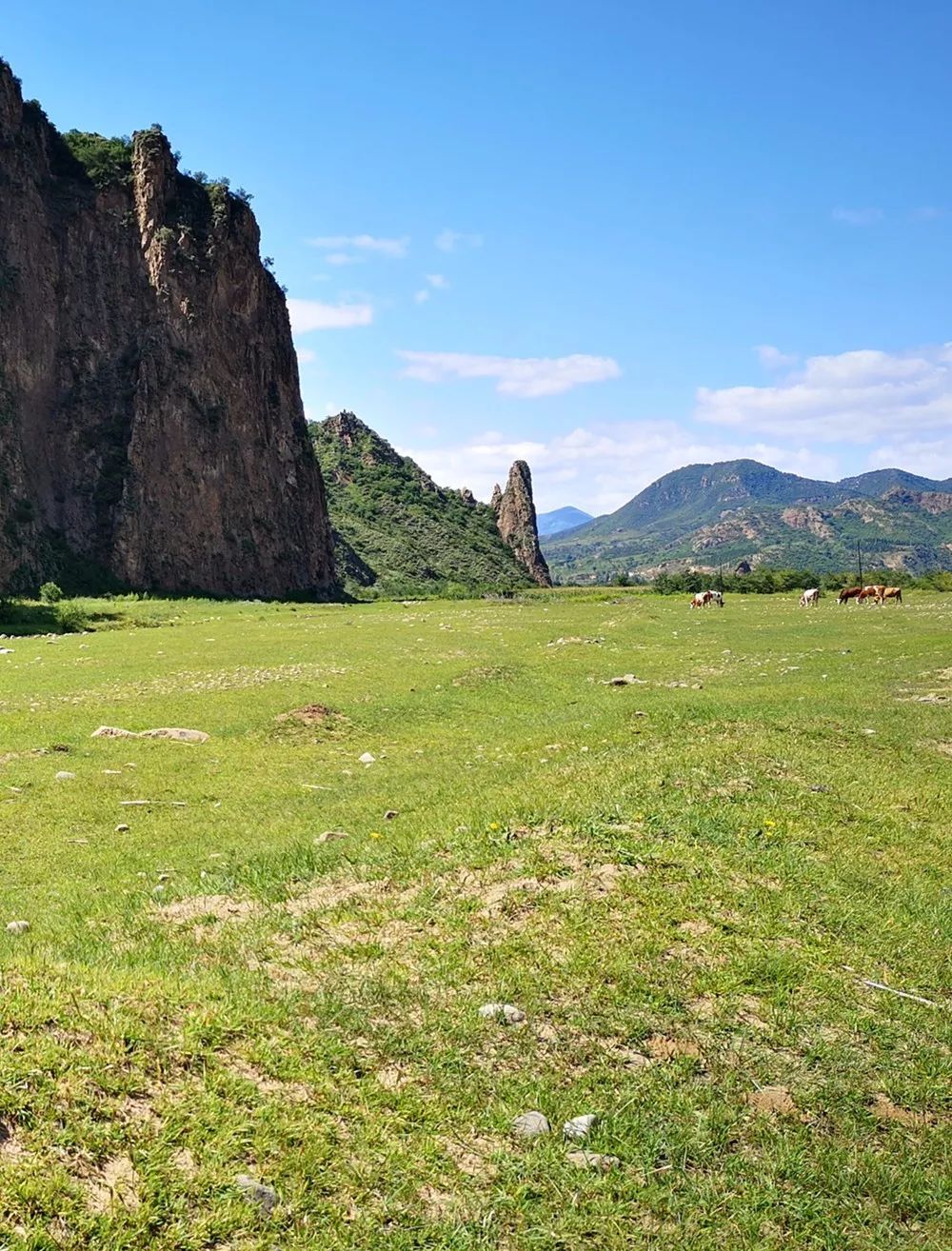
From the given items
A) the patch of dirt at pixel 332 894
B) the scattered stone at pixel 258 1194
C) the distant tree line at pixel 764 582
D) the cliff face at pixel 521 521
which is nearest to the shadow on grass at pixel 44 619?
the patch of dirt at pixel 332 894

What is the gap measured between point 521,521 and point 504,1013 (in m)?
168

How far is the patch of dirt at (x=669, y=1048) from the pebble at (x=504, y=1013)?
1.03 metres

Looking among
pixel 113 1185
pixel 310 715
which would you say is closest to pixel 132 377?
pixel 310 715

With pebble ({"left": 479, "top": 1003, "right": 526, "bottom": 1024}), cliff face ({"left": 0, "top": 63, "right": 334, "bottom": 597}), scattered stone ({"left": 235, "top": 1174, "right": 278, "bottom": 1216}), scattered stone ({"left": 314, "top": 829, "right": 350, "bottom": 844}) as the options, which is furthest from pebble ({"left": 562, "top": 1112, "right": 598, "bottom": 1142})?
cliff face ({"left": 0, "top": 63, "right": 334, "bottom": 597})

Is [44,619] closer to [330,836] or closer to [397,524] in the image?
[330,836]

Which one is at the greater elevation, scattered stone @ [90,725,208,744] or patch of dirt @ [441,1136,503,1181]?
scattered stone @ [90,725,208,744]

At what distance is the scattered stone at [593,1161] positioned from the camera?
5.20 meters

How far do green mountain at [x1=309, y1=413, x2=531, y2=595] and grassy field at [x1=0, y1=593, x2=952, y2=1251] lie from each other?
107 metres

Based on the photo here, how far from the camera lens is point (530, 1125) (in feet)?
18.0

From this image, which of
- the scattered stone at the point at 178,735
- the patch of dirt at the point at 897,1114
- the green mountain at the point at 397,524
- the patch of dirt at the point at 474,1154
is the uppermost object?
the green mountain at the point at 397,524

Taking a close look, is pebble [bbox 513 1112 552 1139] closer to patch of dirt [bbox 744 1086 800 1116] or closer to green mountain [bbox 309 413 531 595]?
patch of dirt [bbox 744 1086 800 1116]

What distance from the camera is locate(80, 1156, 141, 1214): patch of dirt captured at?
4375mm

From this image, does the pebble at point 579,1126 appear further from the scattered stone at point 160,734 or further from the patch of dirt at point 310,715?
the patch of dirt at point 310,715

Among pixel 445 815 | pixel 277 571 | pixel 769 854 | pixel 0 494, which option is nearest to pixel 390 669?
pixel 445 815
